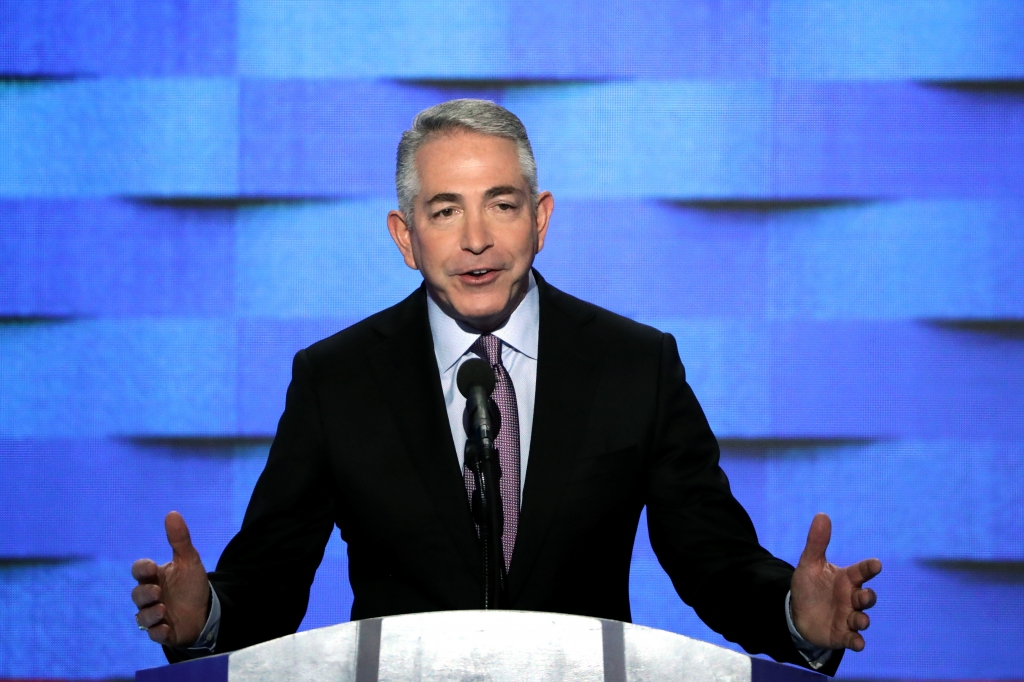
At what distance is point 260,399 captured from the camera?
8.48 ft

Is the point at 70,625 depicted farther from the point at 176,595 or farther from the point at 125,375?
the point at 176,595

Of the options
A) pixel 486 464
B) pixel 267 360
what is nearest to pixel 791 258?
pixel 267 360

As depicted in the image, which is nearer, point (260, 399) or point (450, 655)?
point (450, 655)

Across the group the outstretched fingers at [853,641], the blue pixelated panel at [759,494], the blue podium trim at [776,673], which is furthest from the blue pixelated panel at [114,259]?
the blue podium trim at [776,673]

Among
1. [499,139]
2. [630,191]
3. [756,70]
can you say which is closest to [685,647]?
[499,139]

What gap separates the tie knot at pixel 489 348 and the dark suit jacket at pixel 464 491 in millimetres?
76

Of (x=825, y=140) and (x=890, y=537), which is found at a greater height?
(x=825, y=140)

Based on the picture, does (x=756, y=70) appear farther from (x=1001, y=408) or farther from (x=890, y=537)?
(x=890, y=537)

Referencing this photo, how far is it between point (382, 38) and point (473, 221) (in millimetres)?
1180

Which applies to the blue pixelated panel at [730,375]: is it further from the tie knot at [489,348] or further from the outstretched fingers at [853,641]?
the outstretched fingers at [853,641]

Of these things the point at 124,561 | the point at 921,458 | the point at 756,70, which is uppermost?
the point at 756,70

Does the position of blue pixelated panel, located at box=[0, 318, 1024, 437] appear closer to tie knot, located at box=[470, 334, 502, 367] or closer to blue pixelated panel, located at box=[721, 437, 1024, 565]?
blue pixelated panel, located at box=[721, 437, 1024, 565]

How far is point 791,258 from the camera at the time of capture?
2572mm

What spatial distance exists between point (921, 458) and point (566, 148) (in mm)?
1193
